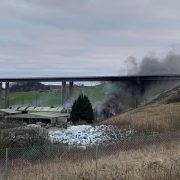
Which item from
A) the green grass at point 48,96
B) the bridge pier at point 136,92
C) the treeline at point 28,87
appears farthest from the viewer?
the treeline at point 28,87

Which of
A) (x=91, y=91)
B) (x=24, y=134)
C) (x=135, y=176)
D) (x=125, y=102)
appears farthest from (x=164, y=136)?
(x=91, y=91)

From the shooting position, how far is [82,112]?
65000 millimetres

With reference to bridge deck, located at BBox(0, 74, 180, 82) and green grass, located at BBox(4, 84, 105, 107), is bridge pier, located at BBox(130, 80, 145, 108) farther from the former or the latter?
green grass, located at BBox(4, 84, 105, 107)

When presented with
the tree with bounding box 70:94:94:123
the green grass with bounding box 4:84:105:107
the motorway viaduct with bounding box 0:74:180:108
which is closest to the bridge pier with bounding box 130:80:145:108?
the motorway viaduct with bounding box 0:74:180:108

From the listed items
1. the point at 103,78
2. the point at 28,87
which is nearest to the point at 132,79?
the point at 103,78

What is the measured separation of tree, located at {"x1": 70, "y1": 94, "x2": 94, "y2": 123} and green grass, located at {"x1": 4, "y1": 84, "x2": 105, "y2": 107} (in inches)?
1424

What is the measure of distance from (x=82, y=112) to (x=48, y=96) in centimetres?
7205

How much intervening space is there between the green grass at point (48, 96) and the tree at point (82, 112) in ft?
119

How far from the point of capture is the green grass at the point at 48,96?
10893 centimetres

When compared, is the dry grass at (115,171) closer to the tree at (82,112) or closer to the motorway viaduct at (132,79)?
the tree at (82,112)

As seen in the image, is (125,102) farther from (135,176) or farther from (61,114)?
(135,176)

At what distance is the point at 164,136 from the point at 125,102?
7194 cm

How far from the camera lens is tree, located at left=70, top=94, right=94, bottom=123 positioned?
2517 inches

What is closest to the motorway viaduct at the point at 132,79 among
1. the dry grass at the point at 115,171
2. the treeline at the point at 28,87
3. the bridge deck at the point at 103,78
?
the bridge deck at the point at 103,78
